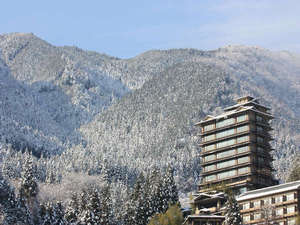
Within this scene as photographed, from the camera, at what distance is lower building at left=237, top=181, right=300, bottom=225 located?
443ft

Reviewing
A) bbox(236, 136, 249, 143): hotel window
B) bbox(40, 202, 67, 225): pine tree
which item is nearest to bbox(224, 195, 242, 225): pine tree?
bbox(236, 136, 249, 143): hotel window

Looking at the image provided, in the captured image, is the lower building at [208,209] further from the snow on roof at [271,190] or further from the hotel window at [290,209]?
the hotel window at [290,209]

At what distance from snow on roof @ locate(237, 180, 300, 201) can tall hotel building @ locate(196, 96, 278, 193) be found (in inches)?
524

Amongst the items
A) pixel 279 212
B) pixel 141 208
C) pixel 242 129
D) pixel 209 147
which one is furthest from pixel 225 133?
pixel 279 212

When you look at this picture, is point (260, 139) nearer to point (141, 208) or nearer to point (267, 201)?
point (267, 201)

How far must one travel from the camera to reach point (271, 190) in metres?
141

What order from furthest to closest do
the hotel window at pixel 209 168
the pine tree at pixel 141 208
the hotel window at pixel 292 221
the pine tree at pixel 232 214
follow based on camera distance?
the hotel window at pixel 209 168, the pine tree at pixel 141 208, the hotel window at pixel 292 221, the pine tree at pixel 232 214

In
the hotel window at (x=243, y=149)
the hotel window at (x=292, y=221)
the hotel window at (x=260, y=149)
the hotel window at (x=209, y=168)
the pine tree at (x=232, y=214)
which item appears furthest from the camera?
the hotel window at (x=209, y=168)

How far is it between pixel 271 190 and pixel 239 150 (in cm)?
2378

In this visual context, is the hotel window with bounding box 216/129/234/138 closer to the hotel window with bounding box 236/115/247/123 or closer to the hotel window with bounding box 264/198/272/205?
the hotel window with bounding box 236/115/247/123

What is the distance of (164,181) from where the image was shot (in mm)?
154125

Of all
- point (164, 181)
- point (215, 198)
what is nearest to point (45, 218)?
point (164, 181)

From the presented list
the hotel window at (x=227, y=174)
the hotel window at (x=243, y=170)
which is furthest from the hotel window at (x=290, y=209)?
the hotel window at (x=227, y=174)

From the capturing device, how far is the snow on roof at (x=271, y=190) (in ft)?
453
